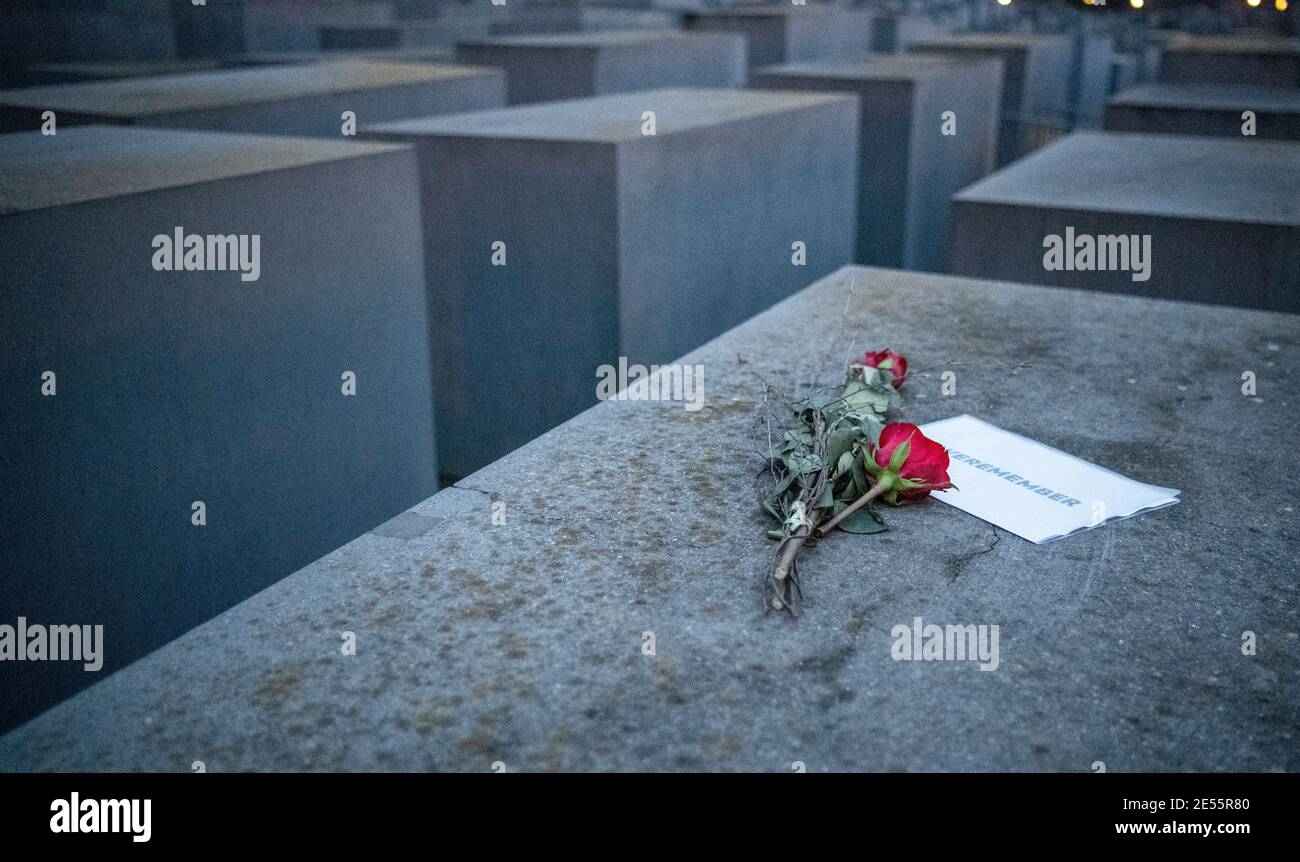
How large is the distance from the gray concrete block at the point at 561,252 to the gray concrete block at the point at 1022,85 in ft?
18.3

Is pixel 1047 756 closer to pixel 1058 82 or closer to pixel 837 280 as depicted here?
pixel 837 280

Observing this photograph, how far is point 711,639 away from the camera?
1.50 m

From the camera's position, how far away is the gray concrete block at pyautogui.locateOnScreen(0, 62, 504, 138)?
4.96m

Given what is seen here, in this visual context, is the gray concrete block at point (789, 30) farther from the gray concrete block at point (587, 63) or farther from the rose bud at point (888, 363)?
the rose bud at point (888, 363)

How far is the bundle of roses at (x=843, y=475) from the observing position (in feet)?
5.80

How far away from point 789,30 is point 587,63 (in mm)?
3924

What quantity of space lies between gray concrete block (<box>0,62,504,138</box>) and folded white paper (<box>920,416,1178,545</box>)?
163 inches

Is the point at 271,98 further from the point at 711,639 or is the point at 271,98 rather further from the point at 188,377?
the point at 711,639

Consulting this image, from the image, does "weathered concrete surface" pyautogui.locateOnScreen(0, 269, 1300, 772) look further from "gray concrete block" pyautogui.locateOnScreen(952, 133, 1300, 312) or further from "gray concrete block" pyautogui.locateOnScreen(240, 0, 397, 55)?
"gray concrete block" pyautogui.locateOnScreen(240, 0, 397, 55)

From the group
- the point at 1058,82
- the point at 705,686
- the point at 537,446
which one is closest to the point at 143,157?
the point at 537,446

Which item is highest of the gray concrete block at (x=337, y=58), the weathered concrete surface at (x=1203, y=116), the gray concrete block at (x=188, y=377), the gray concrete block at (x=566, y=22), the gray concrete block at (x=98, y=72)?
the gray concrete block at (x=566, y=22)

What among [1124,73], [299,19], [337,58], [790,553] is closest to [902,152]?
[337,58]

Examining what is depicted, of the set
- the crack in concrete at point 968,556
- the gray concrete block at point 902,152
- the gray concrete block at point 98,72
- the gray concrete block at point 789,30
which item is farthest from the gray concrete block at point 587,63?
the crack in concrete at point 968,556
